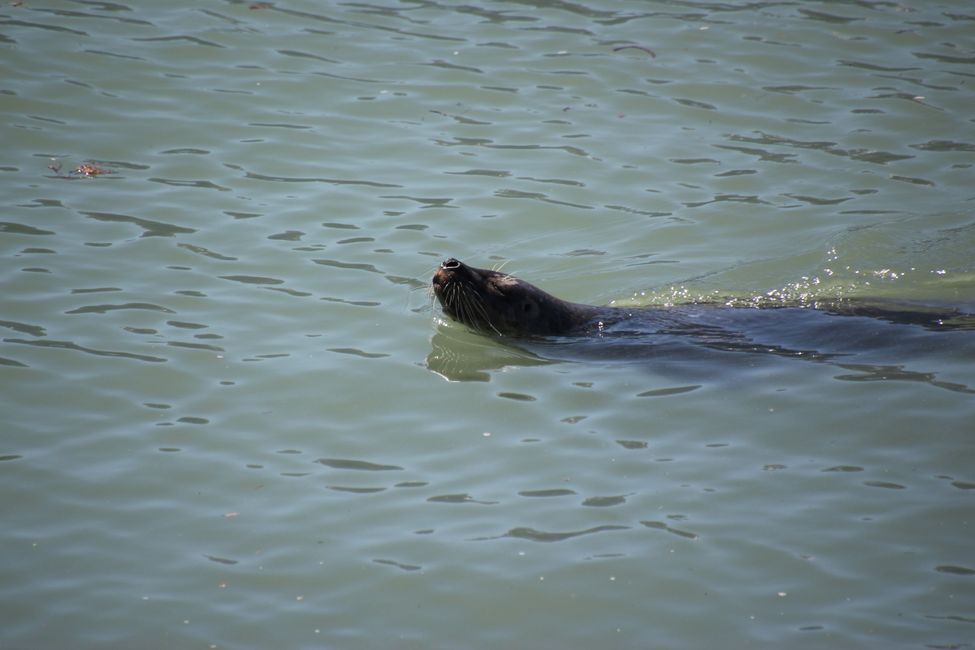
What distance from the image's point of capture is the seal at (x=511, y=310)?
8539 millimetres

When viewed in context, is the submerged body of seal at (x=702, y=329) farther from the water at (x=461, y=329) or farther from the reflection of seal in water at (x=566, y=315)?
the water at (x=461, y=329)

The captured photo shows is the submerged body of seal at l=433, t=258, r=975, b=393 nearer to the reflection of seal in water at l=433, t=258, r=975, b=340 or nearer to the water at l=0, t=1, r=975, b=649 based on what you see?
the reflection of seal in water at l=433, t=258, r=975, b=340

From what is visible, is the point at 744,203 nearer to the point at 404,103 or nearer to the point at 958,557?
the point at 404,103

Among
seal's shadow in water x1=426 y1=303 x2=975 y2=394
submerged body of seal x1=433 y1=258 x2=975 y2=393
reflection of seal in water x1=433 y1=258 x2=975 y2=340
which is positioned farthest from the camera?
reflection of seal in water x1=433 y1=258 x2=975 y2=340

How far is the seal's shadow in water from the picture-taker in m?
7.92

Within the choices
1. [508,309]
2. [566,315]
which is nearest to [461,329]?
[508,309]

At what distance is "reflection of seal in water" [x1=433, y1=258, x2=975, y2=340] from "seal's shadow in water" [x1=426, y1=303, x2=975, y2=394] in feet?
0.05

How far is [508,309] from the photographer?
28.2ft

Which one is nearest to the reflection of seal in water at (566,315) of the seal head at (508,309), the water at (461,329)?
the seal head at (508,309)

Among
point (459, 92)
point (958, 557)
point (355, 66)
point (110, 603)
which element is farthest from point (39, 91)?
point (958, 557)

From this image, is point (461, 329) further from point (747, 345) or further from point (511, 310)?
point (747, 345)

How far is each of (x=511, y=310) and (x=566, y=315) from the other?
43 centimetres

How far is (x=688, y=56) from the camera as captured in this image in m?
13.6

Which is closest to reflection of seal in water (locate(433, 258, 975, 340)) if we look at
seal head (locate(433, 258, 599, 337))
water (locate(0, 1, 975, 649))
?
seal head (locate(433, 258, 599, 337))
